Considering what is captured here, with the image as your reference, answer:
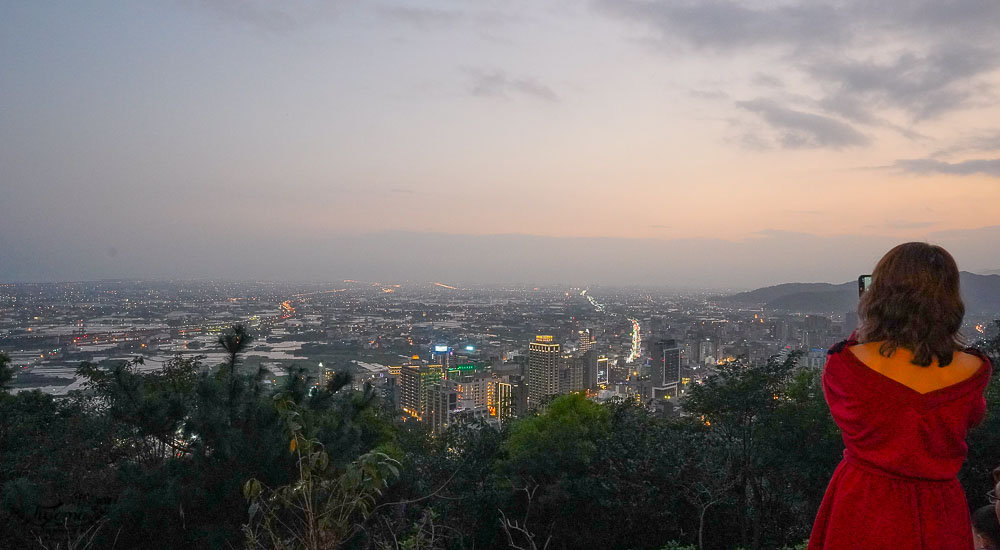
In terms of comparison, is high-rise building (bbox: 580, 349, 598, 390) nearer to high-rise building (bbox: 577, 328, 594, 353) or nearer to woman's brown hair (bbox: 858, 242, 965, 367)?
high-rise building (bbox: 577, 328, 594, 353)

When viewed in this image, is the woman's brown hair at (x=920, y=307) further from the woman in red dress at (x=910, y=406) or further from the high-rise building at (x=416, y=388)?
the high-rise building at (x=416, y=388)

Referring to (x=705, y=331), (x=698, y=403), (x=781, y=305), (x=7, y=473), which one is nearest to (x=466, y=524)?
(x=698, y=403)

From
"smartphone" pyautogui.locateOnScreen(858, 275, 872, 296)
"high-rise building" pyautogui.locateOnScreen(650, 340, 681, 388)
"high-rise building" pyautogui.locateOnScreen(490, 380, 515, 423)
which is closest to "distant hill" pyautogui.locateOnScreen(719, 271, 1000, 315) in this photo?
A: "smartphone" pyautogui.locateOnScreen(858, 275, 872, 296)

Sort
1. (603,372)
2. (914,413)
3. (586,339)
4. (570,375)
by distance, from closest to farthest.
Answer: (914,413) < (570,375) < (603,372) < (586,339)

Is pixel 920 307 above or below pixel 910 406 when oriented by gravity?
above

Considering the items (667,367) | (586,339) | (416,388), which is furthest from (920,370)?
(586,339)

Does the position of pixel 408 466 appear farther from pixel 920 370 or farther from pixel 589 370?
pixel 589 370
